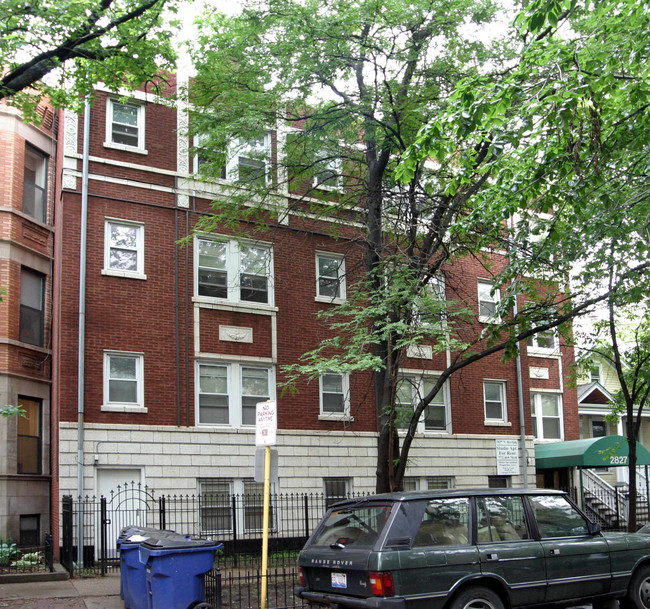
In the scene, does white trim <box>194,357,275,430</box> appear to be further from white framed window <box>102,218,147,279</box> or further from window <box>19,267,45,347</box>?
window <box>19,267,45,347</box>

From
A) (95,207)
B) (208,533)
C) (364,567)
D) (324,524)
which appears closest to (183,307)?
(95,207)

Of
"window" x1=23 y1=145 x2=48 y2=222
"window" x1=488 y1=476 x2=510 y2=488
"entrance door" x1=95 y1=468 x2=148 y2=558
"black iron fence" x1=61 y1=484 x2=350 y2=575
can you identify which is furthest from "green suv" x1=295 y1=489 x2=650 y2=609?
"window" x1=23 y1=145 x2=48 y2=222

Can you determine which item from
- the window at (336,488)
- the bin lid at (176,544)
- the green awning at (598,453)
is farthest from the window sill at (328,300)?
the bin lid at (176,544)

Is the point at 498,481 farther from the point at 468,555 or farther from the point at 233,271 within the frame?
the point at 468,555

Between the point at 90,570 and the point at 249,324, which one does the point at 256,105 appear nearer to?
the point at 249,324

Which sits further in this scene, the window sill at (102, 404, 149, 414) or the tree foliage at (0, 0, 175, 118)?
the window sill at (102, 404, 149, 414)

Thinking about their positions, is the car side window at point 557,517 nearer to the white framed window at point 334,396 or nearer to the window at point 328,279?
the white framed window at point 334,396

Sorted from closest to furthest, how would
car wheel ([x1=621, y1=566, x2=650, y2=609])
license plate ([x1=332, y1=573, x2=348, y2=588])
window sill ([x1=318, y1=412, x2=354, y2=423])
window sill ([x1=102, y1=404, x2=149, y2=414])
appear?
license plate ([x1=332, y1=573, x2=348, y2=588]) < car wheel ([x1=621, y1=566, x2=650, y2=609]) < window sill ([x1=102, y1=404, x2=149, y2=414]) < window sill ([x1=318, y1=412, x2=354, y2=423])

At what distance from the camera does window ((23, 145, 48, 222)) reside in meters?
20.0

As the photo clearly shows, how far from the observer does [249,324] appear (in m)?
19.2

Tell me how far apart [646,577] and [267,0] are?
12.3m

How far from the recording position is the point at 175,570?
31.6 ft

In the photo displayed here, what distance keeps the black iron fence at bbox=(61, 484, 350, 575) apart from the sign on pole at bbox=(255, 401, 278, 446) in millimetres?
5318

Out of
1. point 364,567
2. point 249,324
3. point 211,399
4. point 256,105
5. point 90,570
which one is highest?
point 256,105
